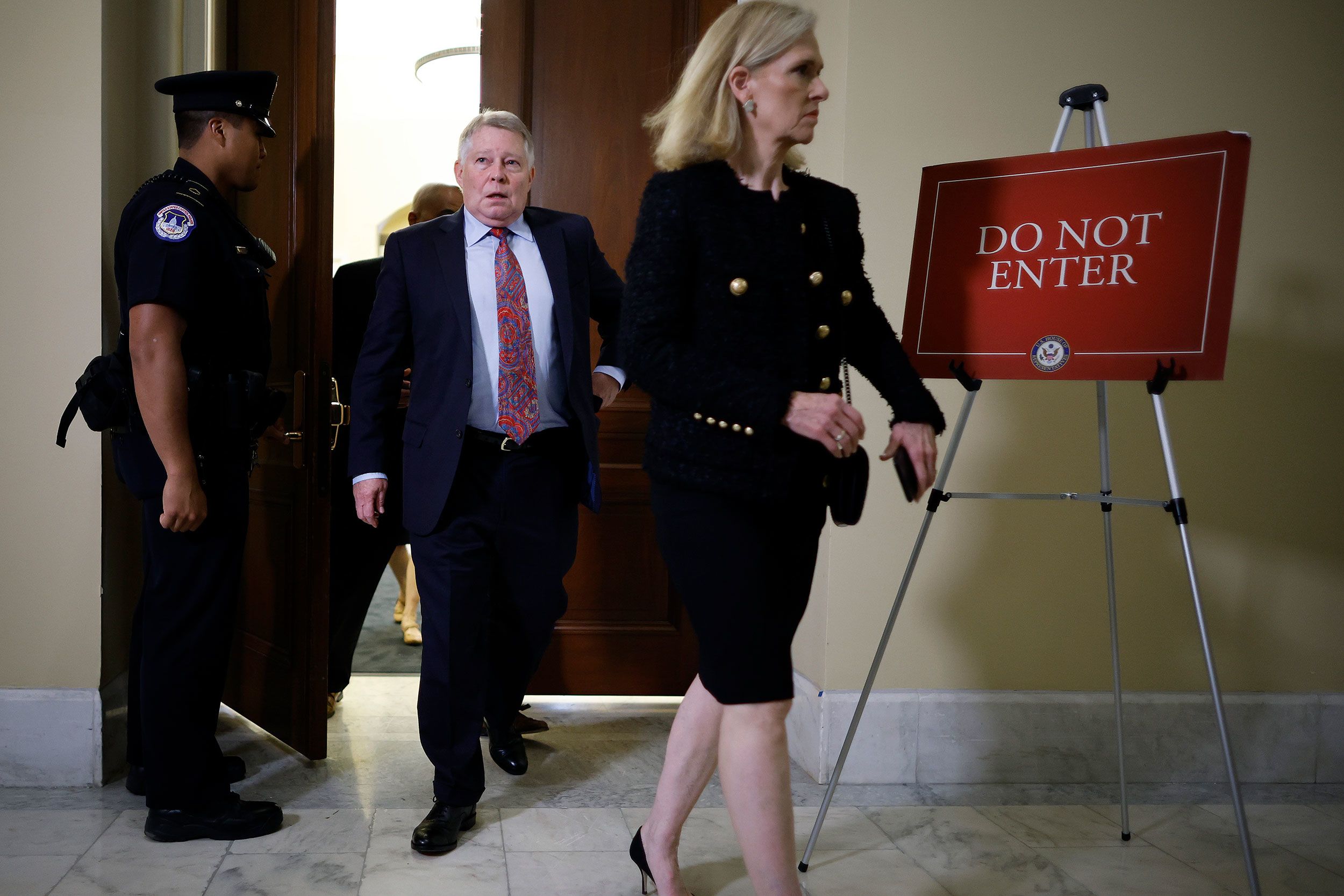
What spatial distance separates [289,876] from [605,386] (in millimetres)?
1339

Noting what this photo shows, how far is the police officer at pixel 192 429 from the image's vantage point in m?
2.15

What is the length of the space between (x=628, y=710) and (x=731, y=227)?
2220mm

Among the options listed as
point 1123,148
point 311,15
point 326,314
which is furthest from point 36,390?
point 1123,148

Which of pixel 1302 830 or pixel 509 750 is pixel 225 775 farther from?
pixel 1302 830

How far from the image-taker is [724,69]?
62.2 inches

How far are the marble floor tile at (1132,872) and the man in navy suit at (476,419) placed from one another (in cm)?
133

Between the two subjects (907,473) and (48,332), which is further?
(48,332)

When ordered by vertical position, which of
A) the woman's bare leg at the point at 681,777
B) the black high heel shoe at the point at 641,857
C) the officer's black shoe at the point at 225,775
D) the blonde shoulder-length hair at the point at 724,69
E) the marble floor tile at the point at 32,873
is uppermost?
the blonde shoulder-length hair at the point at 724,69

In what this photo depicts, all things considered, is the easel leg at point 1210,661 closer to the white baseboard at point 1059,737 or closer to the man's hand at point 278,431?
the white baseboard at point 1059,737

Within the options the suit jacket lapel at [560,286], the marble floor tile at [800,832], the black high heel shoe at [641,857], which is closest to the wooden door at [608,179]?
the suit jacket lapel at [560,286]

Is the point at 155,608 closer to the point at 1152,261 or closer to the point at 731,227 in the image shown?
the point at 731,227

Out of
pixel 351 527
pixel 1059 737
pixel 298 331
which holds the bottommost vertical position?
pixel 1059 737

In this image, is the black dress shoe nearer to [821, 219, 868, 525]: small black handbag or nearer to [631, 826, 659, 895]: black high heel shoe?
[631, 826, 659, 895]: black high heel shoe

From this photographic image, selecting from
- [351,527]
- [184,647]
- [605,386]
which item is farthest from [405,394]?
[184,647]
